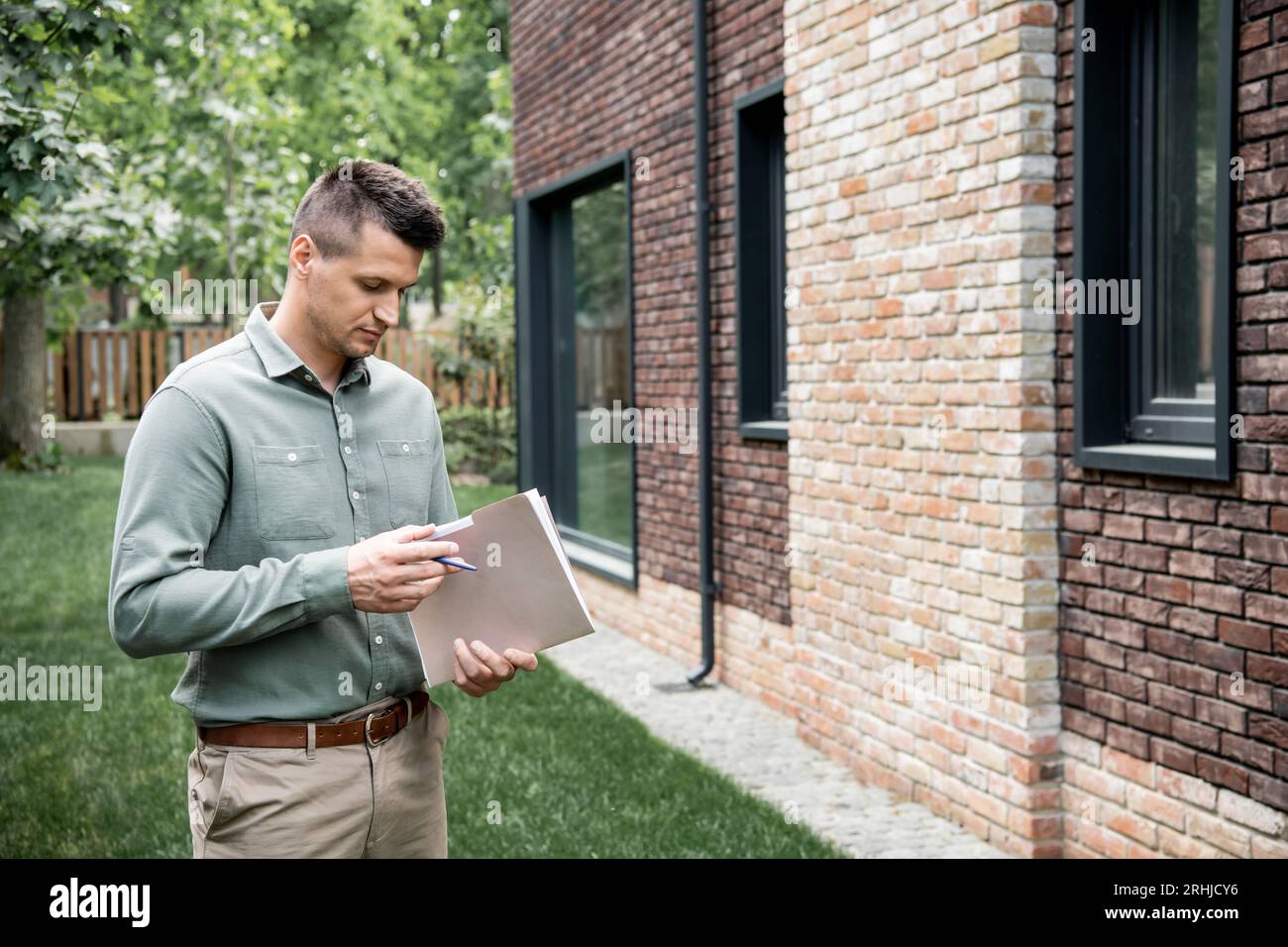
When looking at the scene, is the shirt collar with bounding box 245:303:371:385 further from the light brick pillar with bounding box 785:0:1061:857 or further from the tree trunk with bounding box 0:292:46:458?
the tree trunk with bounding box 0:292:46:458

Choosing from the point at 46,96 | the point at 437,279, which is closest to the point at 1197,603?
the point at 46,96

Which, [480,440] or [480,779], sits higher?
[480,440]

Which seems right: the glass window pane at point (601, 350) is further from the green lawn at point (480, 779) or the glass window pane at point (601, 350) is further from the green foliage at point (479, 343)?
the green foliage at point (479, 343)

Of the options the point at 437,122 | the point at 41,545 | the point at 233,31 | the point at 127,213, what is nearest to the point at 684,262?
the point at 127,213

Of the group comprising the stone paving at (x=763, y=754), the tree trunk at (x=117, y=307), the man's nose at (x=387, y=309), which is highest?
the tree trunk at (x=117, y=307)

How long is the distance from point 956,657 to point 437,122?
28.2 metres

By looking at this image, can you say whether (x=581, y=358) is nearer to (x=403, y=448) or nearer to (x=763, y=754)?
(x=763, y=754)

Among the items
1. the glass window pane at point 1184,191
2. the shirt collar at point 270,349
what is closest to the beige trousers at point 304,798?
the shirt collar at point 270,349

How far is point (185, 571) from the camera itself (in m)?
2.38

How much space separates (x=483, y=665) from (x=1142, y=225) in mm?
3218

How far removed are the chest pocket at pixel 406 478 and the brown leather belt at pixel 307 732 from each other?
387mm

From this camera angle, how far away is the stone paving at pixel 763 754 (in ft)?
18.0

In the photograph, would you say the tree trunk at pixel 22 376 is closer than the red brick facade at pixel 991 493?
No

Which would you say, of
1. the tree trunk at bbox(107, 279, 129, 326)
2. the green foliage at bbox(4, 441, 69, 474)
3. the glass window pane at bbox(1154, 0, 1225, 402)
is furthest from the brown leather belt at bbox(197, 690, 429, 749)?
the tree trunk at bbox(107, 279, 129, 326)
